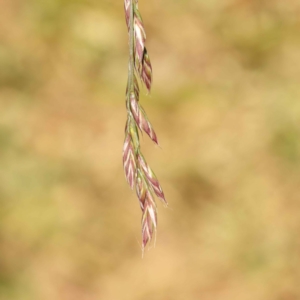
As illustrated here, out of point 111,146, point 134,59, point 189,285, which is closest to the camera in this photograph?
point 134,59

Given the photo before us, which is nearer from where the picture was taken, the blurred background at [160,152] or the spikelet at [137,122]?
the spikelet at [137,122]

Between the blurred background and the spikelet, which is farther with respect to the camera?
the blurred background

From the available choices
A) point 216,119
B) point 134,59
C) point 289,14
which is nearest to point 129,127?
point 134,59

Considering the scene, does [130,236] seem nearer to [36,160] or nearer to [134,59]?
[36,160]

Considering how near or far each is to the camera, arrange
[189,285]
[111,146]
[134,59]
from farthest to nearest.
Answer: [111,146] → [189,285] → [134,59]
